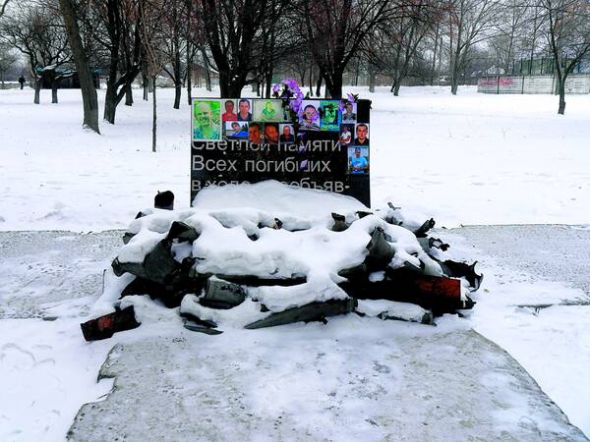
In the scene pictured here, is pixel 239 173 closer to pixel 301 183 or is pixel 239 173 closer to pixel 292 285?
pixel 301 183

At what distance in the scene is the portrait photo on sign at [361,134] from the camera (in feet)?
18.2

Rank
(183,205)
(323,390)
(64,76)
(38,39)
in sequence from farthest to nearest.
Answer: (64,76), (38,39), (183,205), (323,390)

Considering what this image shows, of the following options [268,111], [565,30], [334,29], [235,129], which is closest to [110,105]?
[334,29]

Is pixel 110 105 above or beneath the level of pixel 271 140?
above

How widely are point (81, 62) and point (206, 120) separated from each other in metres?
13.7

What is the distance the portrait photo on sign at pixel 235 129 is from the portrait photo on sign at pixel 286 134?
1.10ft

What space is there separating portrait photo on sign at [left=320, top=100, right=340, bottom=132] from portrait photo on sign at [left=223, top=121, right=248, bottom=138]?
74 cm

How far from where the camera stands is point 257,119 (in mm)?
5445

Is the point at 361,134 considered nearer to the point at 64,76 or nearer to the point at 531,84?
the point at 64,76

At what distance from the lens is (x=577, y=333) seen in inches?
147

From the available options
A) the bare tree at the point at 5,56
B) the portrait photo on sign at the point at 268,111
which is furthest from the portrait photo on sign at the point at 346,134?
the bare tree at the point at 5,56

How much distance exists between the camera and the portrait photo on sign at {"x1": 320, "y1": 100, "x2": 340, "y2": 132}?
215 inches

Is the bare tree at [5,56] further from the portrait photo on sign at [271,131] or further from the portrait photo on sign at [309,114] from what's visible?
the portrait photo on sign at [309,114]

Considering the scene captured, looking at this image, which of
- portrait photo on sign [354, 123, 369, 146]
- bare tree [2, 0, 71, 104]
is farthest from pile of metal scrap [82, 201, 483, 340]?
bare tree [2, 0, 71, 104]
